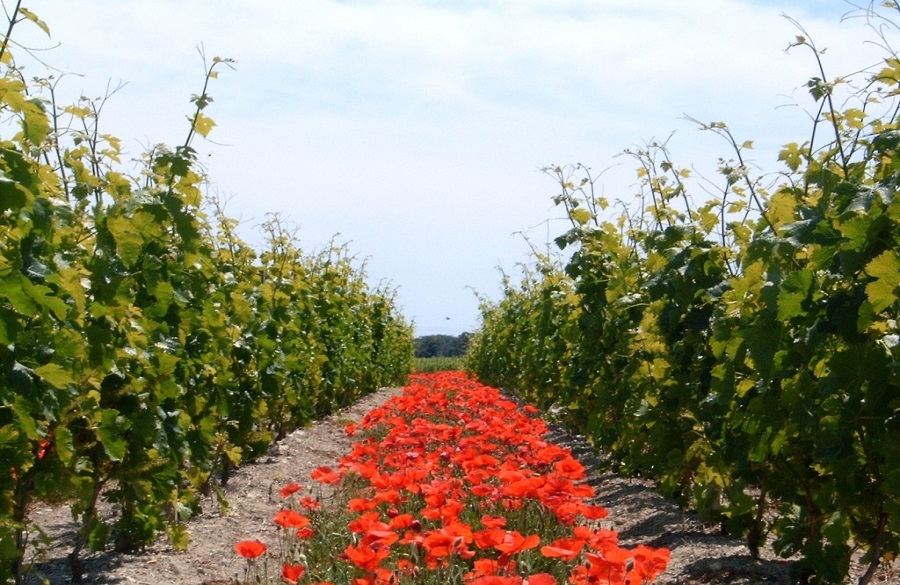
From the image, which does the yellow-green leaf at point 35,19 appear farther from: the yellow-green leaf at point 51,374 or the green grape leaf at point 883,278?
the green grape leaf at point 883,278

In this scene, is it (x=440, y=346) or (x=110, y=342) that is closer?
(x=110, y=342)

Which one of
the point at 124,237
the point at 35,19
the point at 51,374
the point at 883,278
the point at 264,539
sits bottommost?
the point at 264,539

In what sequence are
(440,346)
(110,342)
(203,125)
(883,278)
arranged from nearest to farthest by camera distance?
(883,278)
(110,342)
(203,125)
(440,346)

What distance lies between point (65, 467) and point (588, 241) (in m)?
4.75

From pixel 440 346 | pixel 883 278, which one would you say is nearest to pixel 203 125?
pixel 883 278

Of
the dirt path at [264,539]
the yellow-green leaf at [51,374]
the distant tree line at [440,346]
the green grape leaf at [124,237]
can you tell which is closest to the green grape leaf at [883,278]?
the dirt path at [264,539]

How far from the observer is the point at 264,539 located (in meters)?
5.93

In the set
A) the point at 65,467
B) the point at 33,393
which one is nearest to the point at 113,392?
the point at 65,467

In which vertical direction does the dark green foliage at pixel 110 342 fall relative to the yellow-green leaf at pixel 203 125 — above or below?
below

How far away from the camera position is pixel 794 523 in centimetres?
432

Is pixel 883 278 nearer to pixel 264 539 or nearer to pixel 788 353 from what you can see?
pixel 788 353

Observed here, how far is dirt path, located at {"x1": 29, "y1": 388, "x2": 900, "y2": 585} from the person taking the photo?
15.7ft

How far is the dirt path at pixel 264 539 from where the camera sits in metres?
4.79

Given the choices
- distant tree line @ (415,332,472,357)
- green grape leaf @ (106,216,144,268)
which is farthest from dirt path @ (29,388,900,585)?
distant tree line @ (415,332,472,357)
